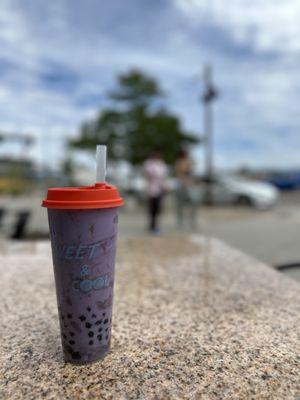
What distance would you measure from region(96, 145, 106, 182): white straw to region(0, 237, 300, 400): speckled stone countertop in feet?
3.09

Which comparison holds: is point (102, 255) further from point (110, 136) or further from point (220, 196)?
point (110, 136)

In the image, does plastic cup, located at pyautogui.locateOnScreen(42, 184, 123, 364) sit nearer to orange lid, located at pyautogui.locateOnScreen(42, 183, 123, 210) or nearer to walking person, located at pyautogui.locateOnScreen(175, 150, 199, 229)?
orange lid, located at pyautogui.locateOnScreen(42, 183, 123, 210)

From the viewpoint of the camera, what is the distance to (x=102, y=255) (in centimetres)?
168

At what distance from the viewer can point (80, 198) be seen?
1.59 metres

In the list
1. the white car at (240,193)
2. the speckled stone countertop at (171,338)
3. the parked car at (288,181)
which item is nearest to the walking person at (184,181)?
the speckled stone countertop at (171,338)

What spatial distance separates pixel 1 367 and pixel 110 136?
1721 centimetres

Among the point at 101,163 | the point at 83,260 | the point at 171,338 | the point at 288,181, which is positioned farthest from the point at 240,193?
the point at 288,181

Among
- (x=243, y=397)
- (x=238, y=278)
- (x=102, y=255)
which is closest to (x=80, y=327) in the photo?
(x=102, y=255)

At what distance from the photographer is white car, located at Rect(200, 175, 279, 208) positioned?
13586 mm

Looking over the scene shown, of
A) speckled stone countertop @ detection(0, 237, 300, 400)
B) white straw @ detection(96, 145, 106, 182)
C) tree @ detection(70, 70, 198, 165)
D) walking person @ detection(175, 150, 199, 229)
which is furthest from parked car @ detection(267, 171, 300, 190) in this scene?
white straw @ detection(96, 145, 106, 182)

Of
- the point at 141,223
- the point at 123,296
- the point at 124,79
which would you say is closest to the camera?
the point at 123,296

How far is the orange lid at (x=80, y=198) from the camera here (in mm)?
1578

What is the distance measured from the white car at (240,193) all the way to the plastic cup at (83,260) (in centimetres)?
1263

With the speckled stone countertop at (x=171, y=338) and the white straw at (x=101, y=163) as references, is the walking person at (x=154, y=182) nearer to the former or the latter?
the speckled stone countertop at (x=171, y=338)
